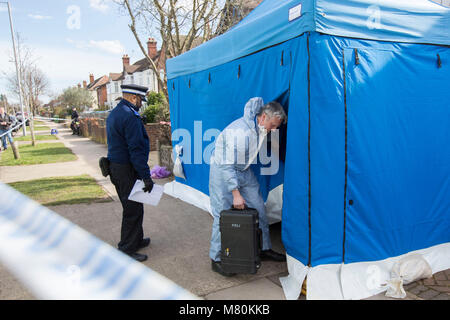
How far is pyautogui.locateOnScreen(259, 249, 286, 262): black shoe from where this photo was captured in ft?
11.7

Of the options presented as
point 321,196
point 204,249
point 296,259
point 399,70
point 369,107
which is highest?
point 399,70

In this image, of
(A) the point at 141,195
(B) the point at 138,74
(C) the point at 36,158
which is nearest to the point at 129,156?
(A) the point at 141,195

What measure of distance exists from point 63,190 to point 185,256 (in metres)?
4.26

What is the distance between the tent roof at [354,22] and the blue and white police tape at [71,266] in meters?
2.65

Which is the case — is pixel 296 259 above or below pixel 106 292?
above

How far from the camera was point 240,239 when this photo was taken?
3.02 m

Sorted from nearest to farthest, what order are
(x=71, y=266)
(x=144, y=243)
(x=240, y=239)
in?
1. (x=240, y=239)
2. (x=71, y=266)
3. (x=144, y=243)

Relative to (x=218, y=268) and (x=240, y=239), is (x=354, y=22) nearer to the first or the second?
(x=240, y=239)

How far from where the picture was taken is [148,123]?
12727mm

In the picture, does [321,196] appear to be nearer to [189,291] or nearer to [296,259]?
[296,259]

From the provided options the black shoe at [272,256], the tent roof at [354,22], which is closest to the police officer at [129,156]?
the black shoe at [272,256]

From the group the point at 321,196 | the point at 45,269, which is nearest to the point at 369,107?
the point at 321,196

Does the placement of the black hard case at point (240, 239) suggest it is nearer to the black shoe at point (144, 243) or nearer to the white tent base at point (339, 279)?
the white tent base at point (339, 279)
